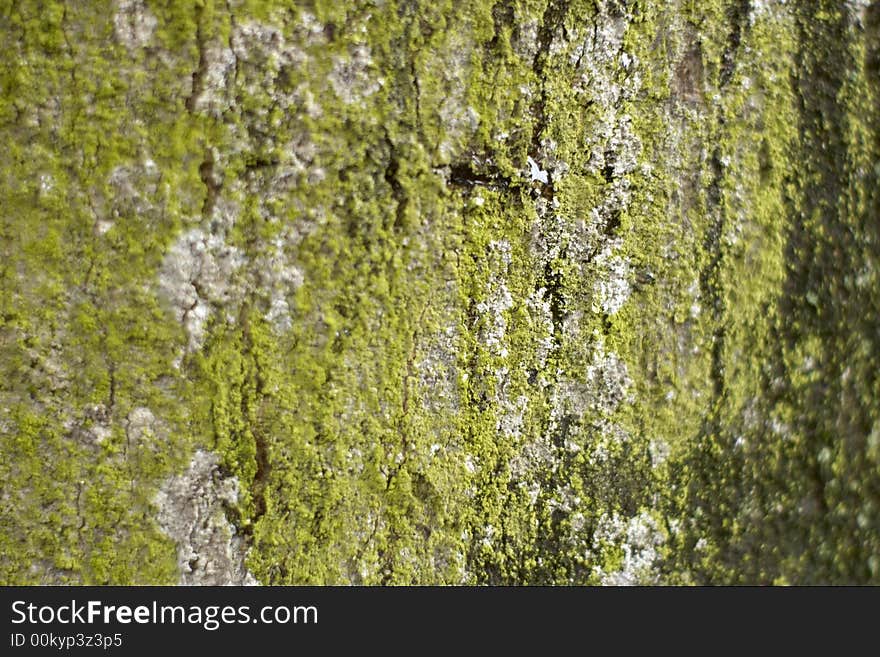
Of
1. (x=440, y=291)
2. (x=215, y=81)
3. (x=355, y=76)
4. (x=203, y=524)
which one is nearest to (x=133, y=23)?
(x=215, y=81)

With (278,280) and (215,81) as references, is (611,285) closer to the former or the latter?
(278,280)

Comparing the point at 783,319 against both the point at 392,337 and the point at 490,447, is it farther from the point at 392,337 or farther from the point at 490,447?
the point at 392,337

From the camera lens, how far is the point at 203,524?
865 millimetres

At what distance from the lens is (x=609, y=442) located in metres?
0.92

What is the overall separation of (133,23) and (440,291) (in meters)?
0.54

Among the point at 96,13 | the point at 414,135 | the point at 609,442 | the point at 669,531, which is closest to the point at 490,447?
the point at 609,442

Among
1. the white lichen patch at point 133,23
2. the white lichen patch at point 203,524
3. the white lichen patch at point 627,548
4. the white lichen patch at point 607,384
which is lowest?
the white lichen patch at point 627,548

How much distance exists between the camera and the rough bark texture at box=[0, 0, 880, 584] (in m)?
0.82

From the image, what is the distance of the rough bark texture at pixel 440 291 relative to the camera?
2.68 ft

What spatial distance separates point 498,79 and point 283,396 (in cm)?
55

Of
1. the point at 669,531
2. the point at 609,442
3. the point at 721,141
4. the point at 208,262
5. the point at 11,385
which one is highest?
the point at 721,141

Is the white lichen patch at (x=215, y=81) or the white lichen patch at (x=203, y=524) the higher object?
the white lichen patch at (x=215, y=81)

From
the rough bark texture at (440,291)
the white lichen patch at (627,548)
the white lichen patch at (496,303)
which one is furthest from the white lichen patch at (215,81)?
the white lichen patch at (627,548)

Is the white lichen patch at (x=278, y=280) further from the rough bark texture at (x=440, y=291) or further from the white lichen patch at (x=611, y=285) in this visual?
the white lichen patch at (x=611, y=285)
